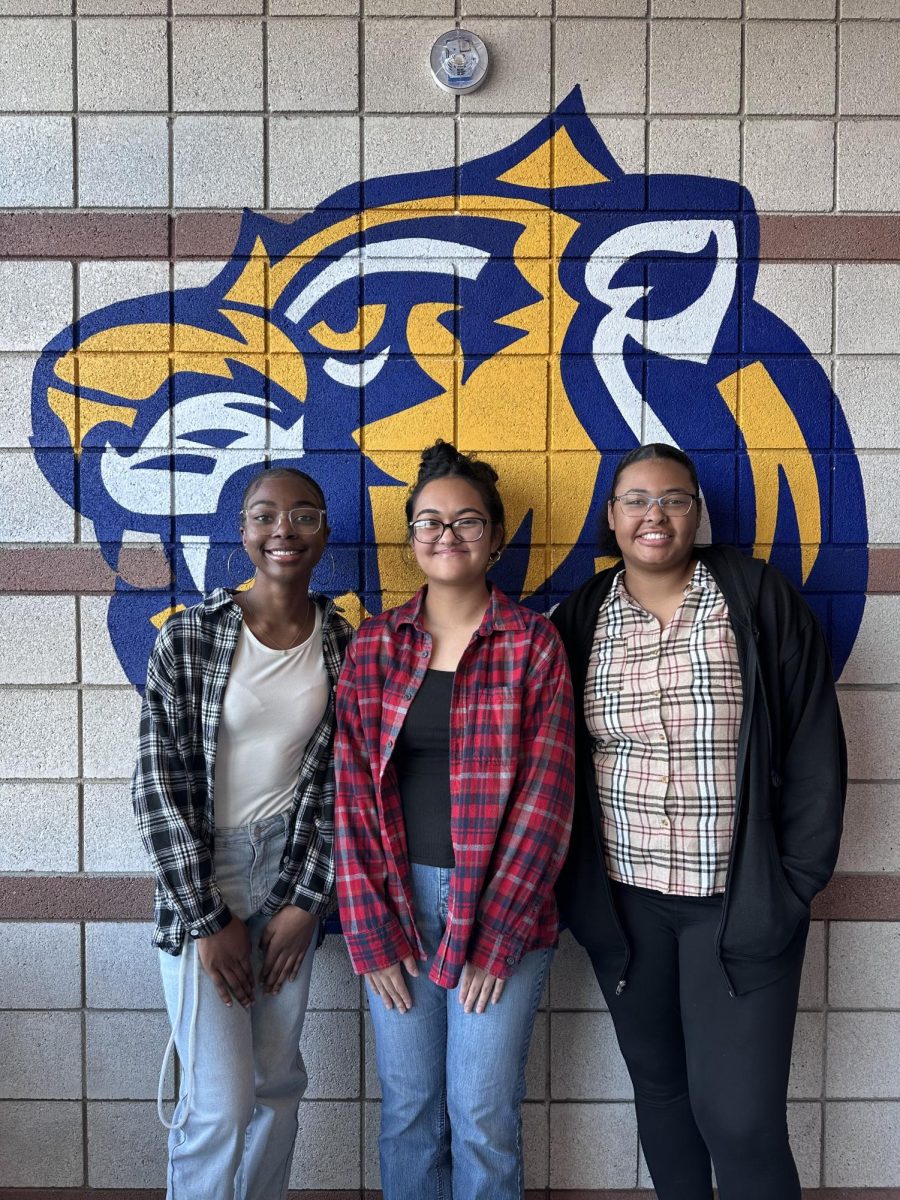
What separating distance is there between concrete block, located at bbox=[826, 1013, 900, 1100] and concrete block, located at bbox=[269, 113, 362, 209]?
8.27ft

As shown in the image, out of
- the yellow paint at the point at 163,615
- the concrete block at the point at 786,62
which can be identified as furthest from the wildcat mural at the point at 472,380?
the concrete block at the point at 786,62

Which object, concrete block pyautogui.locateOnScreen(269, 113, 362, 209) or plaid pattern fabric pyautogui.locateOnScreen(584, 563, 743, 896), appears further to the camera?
concrete block pyautogui.locateOnScreen(269, 113, 362, 209)

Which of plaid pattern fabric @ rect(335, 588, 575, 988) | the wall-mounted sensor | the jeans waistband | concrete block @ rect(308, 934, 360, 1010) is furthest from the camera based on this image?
concrete block @ rect(308, 934, 360, 1010)

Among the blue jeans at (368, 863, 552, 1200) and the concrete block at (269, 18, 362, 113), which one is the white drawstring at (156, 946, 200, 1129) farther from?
the concrete block at (269, 18, 362, 113)

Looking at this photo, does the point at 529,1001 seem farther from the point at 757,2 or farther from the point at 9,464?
the point at 757,2

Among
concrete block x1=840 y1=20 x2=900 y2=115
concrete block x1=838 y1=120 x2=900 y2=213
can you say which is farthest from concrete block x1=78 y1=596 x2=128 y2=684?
concrete block x1=840 y1=20 x2=900 y2=115

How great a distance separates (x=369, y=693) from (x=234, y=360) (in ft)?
3.25

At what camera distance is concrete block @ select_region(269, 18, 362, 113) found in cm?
211

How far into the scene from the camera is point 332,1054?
7.26ft

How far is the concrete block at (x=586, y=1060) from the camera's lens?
2205mm

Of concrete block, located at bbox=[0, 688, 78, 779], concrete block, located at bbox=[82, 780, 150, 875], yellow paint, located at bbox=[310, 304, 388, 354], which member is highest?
yellow paint, located at bbox=[310, 304, 388, 354]

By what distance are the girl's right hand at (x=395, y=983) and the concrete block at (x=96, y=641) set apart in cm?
103

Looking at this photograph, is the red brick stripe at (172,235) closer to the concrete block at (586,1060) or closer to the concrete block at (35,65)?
the concrete block at (35,65)

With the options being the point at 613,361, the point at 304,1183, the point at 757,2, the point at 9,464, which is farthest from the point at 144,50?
the point at 304,1183
